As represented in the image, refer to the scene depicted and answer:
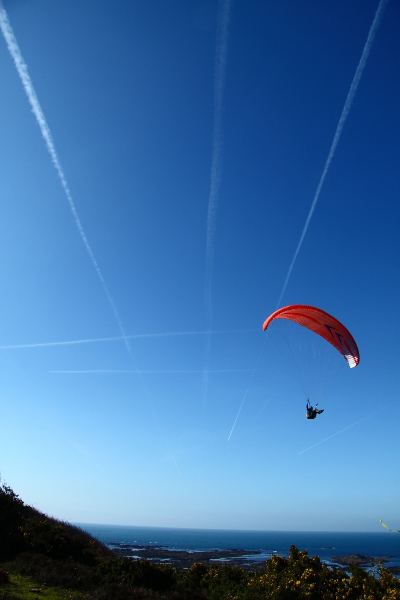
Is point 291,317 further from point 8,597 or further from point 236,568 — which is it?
point 8,597

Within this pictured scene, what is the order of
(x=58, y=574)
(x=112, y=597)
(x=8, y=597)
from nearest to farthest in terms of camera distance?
(x=8, y=597), (x=112, y=597), (x=58, y=574)

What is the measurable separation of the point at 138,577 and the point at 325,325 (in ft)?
45.8

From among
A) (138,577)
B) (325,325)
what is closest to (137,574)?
(138,577)

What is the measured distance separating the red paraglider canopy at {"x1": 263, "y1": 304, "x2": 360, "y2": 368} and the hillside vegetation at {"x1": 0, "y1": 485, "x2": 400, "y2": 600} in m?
9.80

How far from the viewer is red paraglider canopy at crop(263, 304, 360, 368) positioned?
17281mm

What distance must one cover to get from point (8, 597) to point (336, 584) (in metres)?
8.67

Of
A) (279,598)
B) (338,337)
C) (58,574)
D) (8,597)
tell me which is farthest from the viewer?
(338,337)

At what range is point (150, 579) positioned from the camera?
1221 cm

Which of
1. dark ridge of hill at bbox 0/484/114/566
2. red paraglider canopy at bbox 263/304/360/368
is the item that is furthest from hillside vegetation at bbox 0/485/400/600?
red paraglider canopy at bbox 263/304/360/368

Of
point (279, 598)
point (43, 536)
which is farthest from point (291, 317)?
point (43, 536)

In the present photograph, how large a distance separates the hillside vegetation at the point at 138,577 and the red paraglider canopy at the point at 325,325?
32.2 feet

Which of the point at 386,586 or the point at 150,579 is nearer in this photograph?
the point at 386,586

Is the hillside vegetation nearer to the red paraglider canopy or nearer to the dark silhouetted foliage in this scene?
the dark silhouetted foliage

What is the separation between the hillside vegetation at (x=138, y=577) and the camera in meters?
8.91
